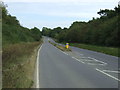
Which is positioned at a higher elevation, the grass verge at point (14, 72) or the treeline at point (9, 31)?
the treeline at point (9, 31)

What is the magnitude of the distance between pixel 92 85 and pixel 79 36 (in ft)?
322

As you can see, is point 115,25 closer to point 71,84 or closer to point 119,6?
point 119,6

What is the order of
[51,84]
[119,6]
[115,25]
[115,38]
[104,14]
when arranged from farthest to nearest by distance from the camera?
[104,14] < [119,6] < [115,25] < [115,38] < [51,84]

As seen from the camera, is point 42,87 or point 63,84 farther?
point 63,84

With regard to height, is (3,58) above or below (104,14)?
below

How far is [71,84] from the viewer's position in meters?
9.46

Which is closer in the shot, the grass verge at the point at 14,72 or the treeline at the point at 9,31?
the grass verge at the point at 14,72

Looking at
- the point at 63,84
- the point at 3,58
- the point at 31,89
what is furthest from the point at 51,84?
the point at 3,58

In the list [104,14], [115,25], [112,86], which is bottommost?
[112,86]

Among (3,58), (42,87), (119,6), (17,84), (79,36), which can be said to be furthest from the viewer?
(79,36)

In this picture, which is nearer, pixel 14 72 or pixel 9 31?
pixel 14 72

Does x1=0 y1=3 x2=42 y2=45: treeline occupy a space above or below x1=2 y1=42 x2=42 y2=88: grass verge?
above

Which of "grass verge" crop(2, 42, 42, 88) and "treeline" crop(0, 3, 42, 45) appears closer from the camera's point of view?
"grass verge" crop(2, 42, 42, 88)

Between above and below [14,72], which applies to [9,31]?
above
